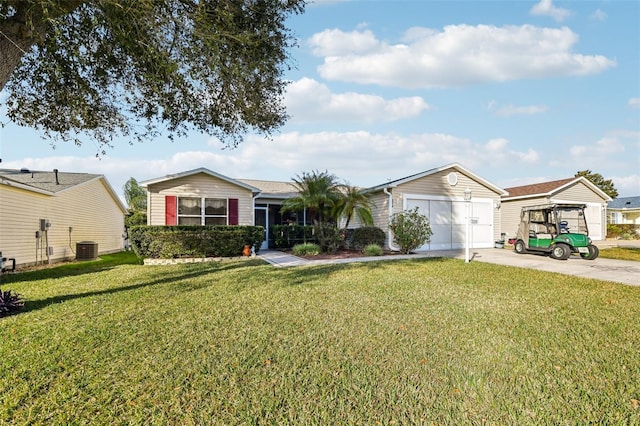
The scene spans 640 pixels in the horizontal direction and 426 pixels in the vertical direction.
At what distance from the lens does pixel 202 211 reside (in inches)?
531

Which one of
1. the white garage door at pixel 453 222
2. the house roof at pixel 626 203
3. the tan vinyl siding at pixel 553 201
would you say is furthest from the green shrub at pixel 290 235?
the house roof at pixel 626 203

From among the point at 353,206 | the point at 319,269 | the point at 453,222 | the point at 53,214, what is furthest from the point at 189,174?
the point at 453,222

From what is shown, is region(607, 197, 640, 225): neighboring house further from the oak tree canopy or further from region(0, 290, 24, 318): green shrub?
region(0, 290, 24, 318): green shrub

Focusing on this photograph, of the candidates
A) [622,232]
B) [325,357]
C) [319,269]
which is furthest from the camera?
[622,232]

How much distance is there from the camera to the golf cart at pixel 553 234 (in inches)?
419

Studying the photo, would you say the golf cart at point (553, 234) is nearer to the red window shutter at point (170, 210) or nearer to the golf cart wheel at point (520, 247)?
the golf cart wheel at point (520, 247)

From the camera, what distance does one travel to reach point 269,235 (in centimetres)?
1655

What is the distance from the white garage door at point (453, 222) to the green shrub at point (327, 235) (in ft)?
11.9

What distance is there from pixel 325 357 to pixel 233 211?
11397mm

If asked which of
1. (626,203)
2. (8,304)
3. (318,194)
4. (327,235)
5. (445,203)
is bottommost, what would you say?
Result: (8,304)

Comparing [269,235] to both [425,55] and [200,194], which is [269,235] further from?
[425,55]

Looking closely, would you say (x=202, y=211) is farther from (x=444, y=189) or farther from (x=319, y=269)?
(x=444, y=189)

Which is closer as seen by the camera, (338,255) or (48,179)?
(338,255)

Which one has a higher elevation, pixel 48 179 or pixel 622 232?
pixel 48 179
